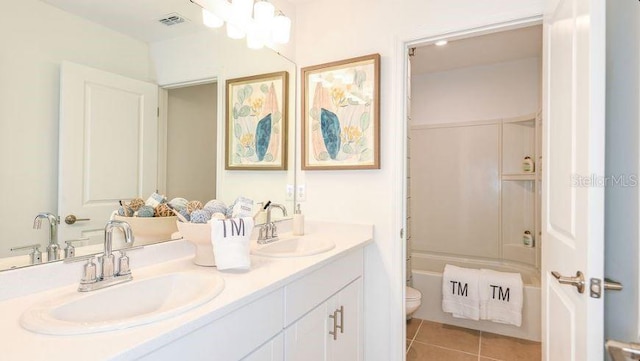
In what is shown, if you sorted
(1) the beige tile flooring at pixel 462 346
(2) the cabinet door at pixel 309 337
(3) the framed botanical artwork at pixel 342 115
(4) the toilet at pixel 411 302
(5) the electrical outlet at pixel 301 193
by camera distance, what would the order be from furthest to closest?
(4) the toilet at pixel 411 302 → (1) the beige tile flooring at pixel 462 346 → (5) the electrical outlet at pixel 301 193 → (3) the framed botanical artwork at pixel 342 115 → (2) the cabinet door at pixel 309 337

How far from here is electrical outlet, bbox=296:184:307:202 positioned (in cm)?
211

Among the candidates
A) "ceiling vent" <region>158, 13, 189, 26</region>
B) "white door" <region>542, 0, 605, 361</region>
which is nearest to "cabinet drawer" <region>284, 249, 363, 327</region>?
"white door" <region>542, 0, 605, 361</region>

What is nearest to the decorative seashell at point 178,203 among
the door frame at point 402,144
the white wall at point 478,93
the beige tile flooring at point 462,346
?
the door frame at point 402,144

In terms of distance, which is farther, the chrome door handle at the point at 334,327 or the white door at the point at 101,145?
the chrome door handle at the point at 334,327

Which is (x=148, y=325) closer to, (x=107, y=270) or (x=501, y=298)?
(x=107, y=270)

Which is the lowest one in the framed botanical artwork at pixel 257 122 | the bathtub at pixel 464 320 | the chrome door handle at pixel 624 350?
the bathtub at pixel 464 320

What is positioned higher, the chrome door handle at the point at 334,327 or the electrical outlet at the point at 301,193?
the electrical outlet at the point at 301,193

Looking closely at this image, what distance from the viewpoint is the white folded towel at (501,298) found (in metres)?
2.43

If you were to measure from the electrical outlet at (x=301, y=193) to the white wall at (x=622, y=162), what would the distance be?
1.47m

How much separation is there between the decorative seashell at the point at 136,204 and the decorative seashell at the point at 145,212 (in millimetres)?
12

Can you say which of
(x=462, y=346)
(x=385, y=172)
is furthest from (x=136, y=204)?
(x=462, y=346)

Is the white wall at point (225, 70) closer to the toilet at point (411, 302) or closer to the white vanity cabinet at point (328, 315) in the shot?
the white vanity cabinet at point (328, 315)

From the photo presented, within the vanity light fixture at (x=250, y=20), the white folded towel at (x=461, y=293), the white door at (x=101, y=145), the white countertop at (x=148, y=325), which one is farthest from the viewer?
the white folded towel at (x=461, y=293)

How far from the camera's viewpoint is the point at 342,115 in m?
1.95
